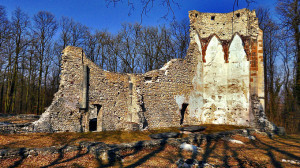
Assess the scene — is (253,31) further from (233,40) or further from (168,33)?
(168,33)

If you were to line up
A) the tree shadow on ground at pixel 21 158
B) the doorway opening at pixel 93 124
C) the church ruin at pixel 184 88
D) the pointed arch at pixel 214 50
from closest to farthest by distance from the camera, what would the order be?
the tree shadow on ground at pixel 21 158 → the church ruin at pixel 184 88 → the doorway opening at pixel 93 124 → the pointed arch at pixel 214 50

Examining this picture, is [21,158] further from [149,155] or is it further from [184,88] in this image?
[184,88]

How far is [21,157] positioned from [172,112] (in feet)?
28.4

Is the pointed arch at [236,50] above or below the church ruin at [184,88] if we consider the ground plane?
above

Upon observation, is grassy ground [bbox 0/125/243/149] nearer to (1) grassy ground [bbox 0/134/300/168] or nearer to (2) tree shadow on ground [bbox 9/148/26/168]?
(2) tree shadow on ground [bbox 9/148/26/168]

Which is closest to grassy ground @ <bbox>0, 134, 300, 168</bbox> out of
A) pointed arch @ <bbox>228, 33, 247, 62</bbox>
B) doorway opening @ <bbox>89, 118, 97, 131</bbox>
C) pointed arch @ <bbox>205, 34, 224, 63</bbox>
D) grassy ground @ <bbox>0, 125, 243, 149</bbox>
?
grassy ground @ <bbox>0, 125, 243, 149</bbox>

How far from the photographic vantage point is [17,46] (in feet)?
70.2

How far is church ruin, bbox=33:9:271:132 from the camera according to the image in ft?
35.6

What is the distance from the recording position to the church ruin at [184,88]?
1085cm

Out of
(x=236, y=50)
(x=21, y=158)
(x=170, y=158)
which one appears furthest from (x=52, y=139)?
(x=236, y=50)

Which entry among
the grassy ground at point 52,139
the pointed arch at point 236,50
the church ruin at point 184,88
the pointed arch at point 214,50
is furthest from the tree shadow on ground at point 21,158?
the pointed arch at point 236,50

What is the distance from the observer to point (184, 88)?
46.2 feet

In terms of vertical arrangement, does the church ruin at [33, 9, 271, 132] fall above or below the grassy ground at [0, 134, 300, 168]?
above

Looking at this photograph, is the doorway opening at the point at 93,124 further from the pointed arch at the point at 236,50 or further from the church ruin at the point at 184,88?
the pointed arch at the point at 236,50
